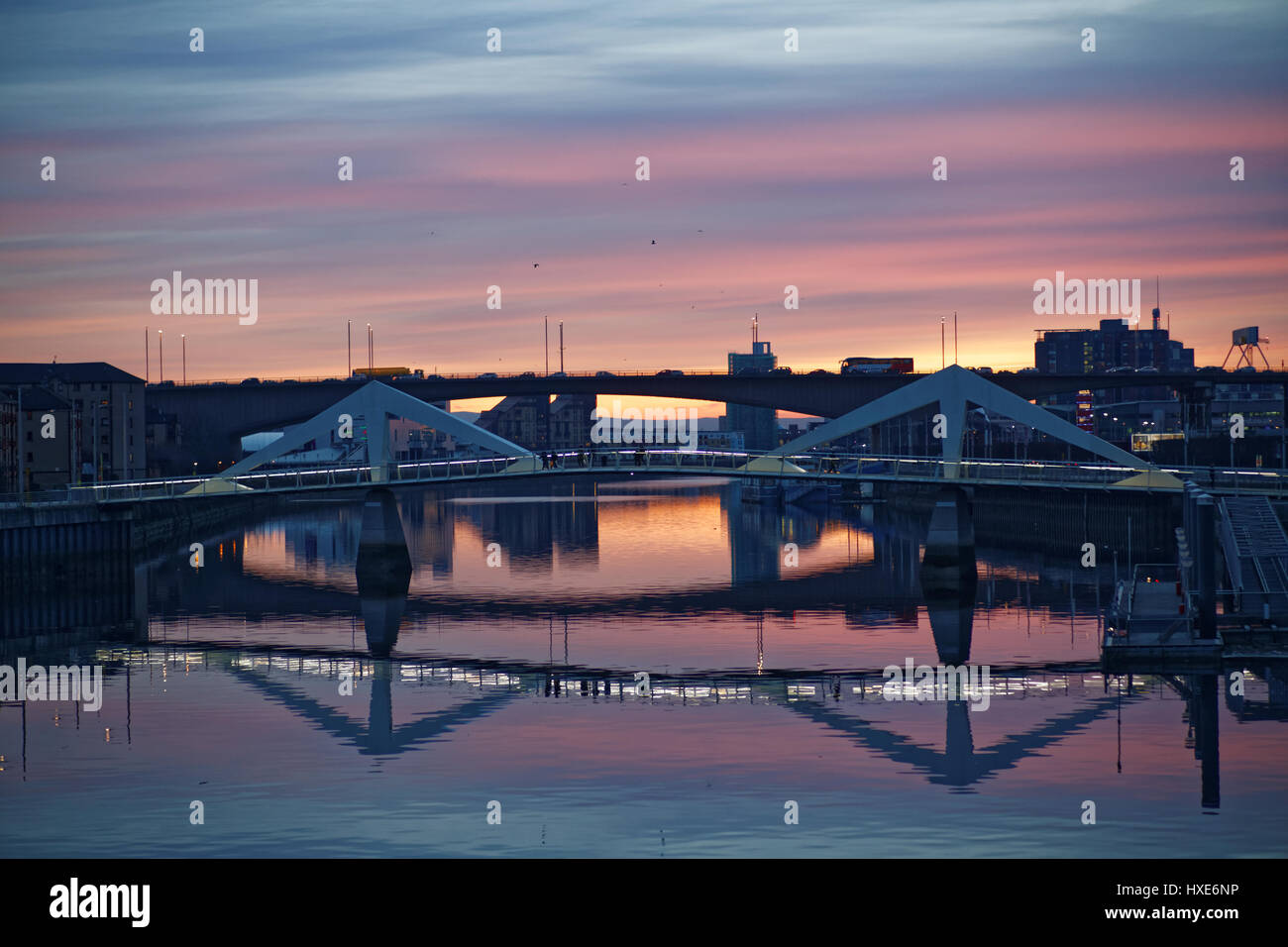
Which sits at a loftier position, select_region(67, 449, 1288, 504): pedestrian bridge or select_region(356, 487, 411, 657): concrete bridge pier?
select_region(67, 449, 1288, 504): pedestrian bridge

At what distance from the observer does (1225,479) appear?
7144 cm

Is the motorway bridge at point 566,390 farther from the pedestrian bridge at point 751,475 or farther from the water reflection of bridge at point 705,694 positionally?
the water reflection of bridge at point 705,694

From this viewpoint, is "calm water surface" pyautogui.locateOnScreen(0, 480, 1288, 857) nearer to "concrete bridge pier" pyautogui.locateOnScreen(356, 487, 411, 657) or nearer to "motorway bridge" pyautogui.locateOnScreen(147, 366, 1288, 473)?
"concrete bridge pier" pyautogui.locateOnScreen(356, 487, 411, 657)

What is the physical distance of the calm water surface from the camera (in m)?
28.8

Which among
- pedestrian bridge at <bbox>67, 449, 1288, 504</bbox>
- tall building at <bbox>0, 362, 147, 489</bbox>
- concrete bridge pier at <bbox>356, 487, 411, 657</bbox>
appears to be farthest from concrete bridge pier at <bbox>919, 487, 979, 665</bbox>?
tall building at <bbox>0, 362, 147, 489</bbox>

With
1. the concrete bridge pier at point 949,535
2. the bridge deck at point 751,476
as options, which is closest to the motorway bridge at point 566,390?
the bridge deck at point 751,476

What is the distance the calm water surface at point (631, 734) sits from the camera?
28844 mm

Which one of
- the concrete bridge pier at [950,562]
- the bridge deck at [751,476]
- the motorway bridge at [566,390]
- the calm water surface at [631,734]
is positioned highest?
the motorway bridge at [566,390]

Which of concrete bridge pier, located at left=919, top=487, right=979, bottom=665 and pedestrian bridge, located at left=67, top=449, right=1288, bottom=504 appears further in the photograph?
pedestrian bridge, located at left=67, top=449, right=1288, bottom=504

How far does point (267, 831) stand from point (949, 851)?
12.6 metres

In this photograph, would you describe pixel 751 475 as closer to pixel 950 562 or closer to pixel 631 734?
pixel 950 562

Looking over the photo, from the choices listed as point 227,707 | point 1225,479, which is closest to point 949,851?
point 227,707
